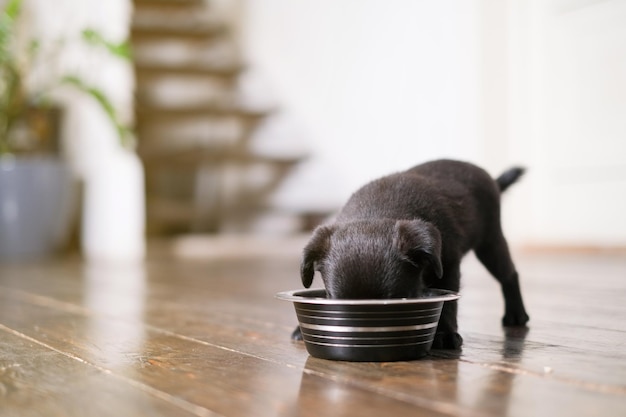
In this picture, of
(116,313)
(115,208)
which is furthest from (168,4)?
(116,313)

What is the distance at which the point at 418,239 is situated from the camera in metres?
1.29

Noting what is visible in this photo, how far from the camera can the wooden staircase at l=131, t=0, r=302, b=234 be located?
5.27 metres

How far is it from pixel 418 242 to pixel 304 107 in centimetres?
439

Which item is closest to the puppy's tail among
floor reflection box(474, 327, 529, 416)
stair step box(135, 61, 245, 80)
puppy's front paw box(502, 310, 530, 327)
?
puppy's front paw box(502, 310, 530, 327)

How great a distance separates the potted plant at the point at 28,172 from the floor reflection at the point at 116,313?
1.48 m

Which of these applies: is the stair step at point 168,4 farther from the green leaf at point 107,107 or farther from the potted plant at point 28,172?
the green leaf at point 107,107

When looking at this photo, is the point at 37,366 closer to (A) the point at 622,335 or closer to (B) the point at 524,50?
(A) the point at 622,335

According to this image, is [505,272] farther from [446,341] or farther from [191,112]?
[191,112]

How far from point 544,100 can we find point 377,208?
3.03 m

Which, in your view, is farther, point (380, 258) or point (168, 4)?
point (168, 4)

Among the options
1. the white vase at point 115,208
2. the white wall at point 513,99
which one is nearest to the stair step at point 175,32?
the white vase at point 115,208

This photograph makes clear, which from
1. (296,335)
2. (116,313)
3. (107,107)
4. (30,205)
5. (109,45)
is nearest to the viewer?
(296,335)

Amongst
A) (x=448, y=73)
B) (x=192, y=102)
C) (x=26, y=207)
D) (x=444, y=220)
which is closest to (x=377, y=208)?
(x=444, y=220)

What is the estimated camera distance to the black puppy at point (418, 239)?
4.22 ft
